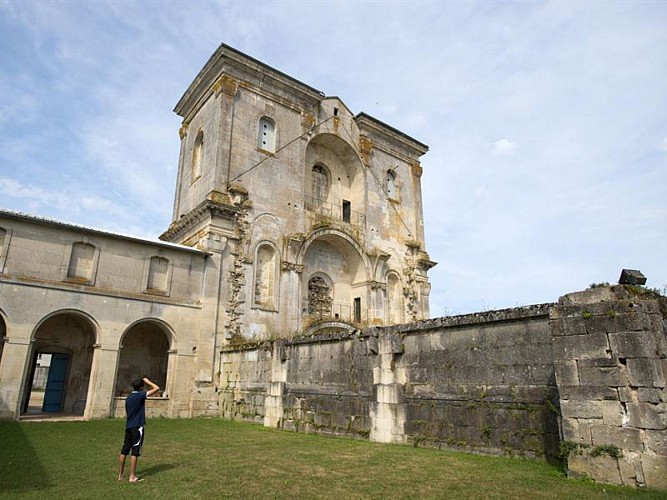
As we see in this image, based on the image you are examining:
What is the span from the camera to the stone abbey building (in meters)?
15.7

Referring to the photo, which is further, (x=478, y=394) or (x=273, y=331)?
(x=273, y=331)

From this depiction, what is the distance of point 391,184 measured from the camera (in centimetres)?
2820

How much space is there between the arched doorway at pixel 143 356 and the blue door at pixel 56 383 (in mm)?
2051

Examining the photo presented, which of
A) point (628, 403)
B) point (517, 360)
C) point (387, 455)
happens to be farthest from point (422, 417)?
point (628, 403)

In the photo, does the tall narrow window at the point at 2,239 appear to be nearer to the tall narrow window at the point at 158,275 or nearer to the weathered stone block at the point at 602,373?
the tall narrow window at the point at 158,275

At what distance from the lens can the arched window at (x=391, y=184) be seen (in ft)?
91.4

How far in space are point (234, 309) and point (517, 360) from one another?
1309 centimetres

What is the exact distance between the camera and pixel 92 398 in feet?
51.0

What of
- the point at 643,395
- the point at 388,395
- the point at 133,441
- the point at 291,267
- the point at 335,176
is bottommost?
the point at 133,441

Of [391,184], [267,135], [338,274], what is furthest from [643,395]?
[391,184]

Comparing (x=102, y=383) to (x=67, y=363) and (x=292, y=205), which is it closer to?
(x=67, y=363)

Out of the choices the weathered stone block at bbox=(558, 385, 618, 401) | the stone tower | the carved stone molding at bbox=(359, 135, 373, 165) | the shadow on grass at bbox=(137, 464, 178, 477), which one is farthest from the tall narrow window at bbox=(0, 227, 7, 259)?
the carved stone molding at bbox=(359, 135, 373, 165)

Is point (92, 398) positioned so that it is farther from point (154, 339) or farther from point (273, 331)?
point (273, 331)

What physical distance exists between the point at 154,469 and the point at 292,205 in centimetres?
1616
